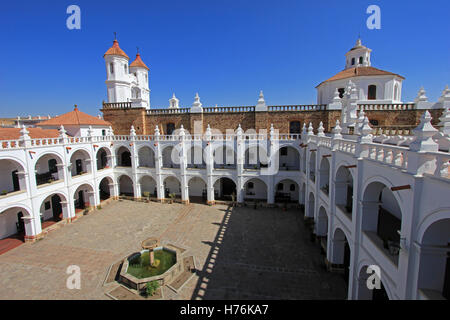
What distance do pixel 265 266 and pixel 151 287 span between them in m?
6.85

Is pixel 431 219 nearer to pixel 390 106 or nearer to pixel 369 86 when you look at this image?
pixel 390 106

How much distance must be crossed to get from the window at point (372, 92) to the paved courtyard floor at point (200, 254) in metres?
14.7

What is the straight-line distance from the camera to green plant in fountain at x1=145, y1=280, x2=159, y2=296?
36.9 ft

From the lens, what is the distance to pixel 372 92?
22469 millimetres

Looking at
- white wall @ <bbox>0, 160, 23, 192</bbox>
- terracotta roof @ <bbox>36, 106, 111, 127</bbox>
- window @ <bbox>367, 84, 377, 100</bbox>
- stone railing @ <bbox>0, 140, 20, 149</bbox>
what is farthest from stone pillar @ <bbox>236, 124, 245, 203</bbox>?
white wall @ <bbox>0, 160, 23, 192</bbox>

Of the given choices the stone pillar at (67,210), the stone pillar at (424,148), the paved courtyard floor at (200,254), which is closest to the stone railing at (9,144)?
the stone pillar at (67,210)

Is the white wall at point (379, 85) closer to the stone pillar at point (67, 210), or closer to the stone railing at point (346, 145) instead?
the stone railing at point (346, 145)

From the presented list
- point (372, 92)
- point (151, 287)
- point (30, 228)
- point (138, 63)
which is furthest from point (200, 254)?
point (138, 63)

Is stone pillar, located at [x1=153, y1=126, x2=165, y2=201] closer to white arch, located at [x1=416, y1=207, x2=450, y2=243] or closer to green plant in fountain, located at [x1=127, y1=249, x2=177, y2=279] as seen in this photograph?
green plant in fountain, located at [x1=127, y1=249, x2=177, y2=279]

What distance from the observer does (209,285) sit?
39.4ft

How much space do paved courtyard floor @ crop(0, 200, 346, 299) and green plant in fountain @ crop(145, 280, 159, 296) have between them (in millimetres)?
736

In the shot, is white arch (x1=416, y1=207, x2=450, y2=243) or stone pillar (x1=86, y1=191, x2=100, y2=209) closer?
white arch (x1=416, y1=207, x2=450, y2=243)

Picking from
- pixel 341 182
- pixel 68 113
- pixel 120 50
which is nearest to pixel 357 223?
pixel 341 182
